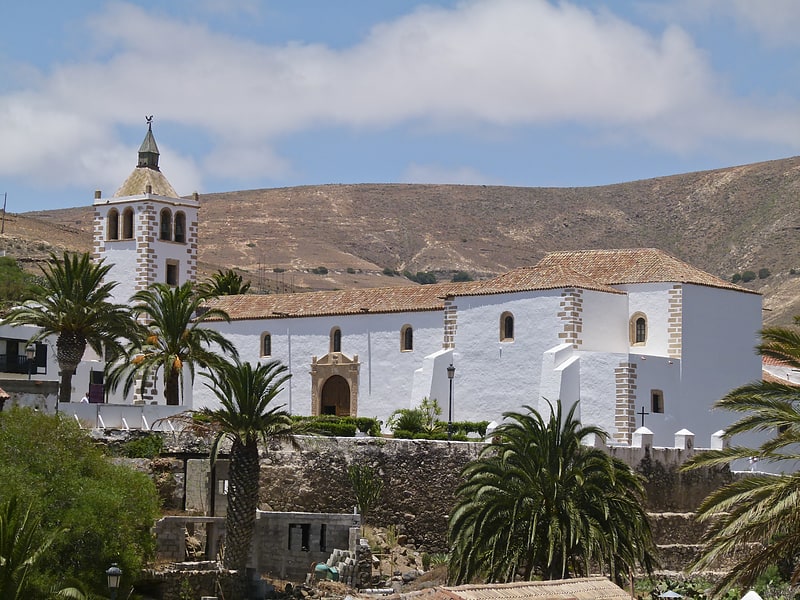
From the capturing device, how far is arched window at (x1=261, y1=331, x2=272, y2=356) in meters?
49.3

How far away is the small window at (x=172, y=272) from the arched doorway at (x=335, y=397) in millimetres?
8066

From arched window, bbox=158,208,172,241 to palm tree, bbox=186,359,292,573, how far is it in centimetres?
1798

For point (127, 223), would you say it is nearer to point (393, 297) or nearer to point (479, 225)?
point (393, 297)

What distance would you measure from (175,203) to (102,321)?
1132 centimetres

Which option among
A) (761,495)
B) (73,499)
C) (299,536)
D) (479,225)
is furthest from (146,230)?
(479,225)

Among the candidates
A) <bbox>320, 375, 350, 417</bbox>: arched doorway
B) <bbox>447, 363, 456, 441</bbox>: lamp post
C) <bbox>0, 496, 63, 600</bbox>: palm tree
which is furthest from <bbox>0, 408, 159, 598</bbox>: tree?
<bbox>320, 375, 350, 417</bbox>: arched doorway

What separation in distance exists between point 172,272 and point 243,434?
63.5ft

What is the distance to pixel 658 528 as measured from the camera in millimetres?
39344

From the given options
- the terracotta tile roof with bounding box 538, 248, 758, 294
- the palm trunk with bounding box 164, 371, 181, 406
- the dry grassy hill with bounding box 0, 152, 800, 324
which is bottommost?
the palm trunk with bounding box 164, 371, 181, 406

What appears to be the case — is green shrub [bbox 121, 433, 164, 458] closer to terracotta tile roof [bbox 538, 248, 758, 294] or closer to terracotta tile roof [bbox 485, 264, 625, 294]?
terracotta tile roof [bbox 485, 264, 625, 294]

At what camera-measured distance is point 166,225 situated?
52000 millimetres

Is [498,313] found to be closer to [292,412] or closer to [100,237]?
[292,412]

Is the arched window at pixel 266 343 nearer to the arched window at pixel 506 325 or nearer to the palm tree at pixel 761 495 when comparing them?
the arched window at pixel 506 325

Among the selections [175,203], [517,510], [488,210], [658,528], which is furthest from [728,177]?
[517,510]
